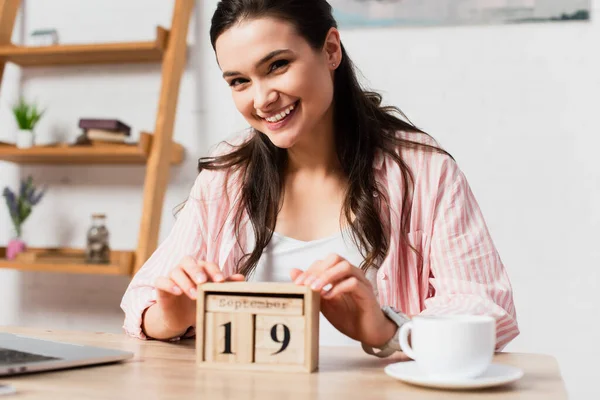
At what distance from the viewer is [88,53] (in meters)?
2.54

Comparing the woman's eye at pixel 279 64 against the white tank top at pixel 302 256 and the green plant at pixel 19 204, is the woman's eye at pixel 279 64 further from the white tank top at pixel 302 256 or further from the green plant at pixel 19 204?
the green plant at pixel 19 204

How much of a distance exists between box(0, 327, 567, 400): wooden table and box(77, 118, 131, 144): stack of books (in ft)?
5.32

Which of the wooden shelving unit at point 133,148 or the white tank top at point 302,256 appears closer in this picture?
the white tank top at point 302,256

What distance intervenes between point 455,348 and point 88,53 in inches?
84.6

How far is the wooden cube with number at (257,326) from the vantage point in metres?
0.84

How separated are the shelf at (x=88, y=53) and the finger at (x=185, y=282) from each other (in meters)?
1.63

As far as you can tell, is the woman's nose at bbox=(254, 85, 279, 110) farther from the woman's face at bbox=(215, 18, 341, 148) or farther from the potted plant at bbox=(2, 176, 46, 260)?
the potted plant at bbox=(2, 176, 46, 260)

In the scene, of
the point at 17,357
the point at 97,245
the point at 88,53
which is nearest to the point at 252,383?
the point at 17,357

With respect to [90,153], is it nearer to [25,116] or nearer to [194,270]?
[25,116]

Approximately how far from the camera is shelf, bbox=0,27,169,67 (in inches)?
96.6

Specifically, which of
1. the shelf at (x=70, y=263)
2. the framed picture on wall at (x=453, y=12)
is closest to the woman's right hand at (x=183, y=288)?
the shelf at (x=70, y=263)

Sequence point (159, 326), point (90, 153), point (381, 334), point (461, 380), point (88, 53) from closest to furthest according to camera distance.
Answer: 1. point (461, 380)
2. point (381, 334)
3. point (159, 326)
4. point (90, 153)
5. point (88, 53)

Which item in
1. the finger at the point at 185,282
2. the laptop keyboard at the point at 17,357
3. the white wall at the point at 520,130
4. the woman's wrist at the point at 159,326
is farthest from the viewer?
the white wall at the point at 520,130

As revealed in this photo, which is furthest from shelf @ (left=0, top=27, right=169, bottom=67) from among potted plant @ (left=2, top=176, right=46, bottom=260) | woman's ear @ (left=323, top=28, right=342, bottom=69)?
woman's ear @ (left=323, top=28, right=342, bottom=69)
